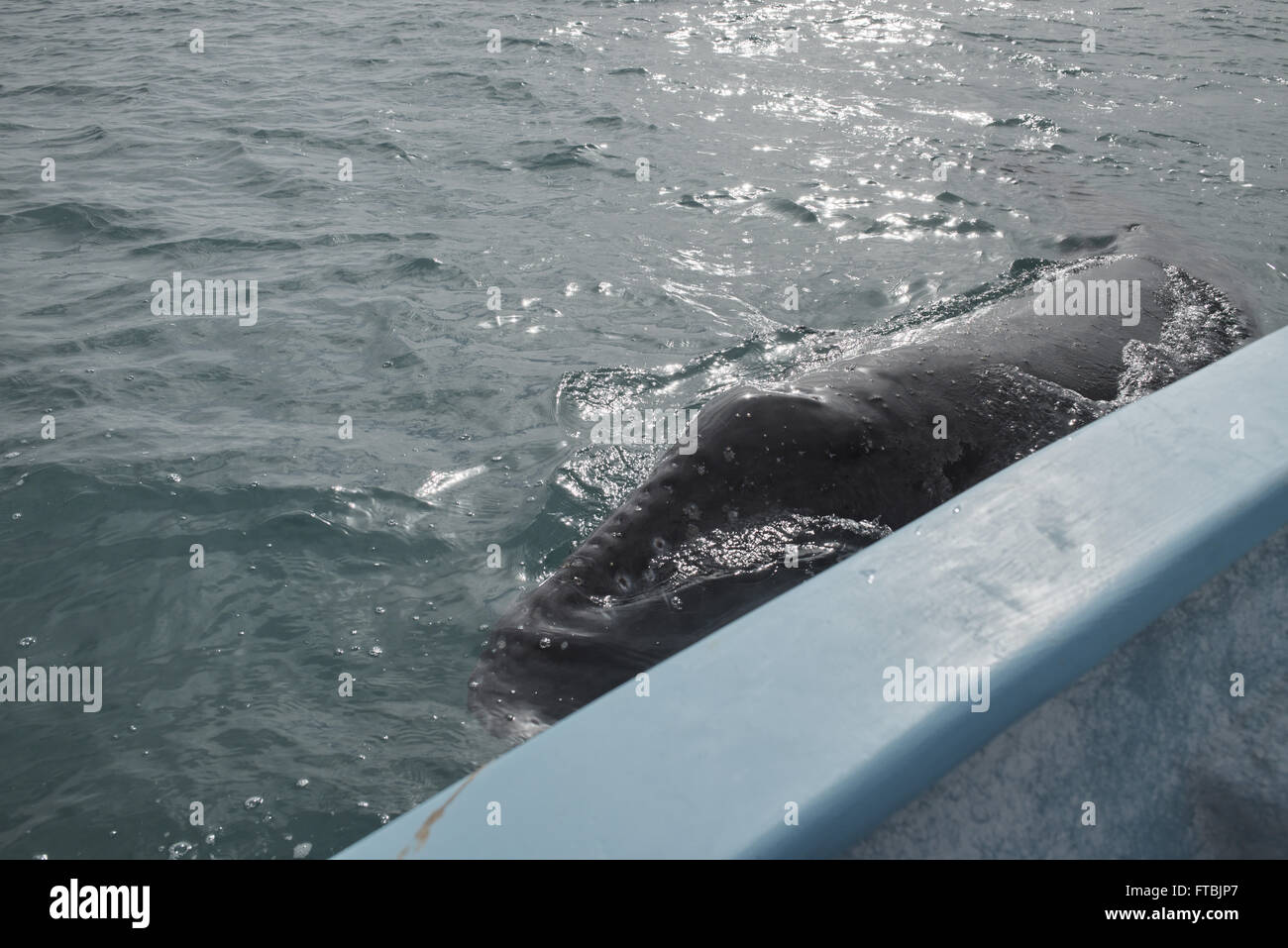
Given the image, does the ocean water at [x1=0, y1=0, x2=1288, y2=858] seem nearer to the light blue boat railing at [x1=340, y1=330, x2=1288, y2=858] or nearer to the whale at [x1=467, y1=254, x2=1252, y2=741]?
the light blue boat railing at [x1=340, y1=330, x2=1288, y2=858]

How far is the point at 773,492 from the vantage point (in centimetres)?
371

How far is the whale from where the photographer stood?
3.31m

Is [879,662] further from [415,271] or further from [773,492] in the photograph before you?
[415,271]

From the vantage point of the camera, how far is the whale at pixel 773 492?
10.9 feet

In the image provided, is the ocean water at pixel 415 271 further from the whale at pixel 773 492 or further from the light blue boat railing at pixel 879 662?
the whale at pixel 773 492

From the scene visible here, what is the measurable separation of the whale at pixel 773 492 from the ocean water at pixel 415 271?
1.16ft

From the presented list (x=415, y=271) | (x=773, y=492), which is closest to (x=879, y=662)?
(x=773, y=492)

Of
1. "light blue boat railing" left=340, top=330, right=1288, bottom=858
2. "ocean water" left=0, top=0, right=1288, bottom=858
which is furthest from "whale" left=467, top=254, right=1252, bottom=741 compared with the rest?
"light blue boat railing" left=340, top=330, right=1288, bottom=858

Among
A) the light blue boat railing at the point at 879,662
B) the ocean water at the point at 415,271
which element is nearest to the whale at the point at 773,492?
the ocean water at the point at 415,271

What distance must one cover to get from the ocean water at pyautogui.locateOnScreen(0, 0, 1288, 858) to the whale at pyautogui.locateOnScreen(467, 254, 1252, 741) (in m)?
0.35

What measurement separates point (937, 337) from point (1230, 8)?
12406mm
